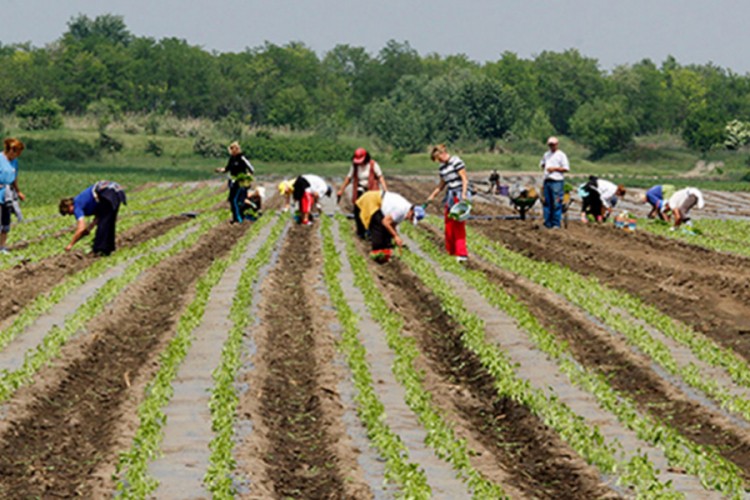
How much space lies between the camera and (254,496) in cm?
666

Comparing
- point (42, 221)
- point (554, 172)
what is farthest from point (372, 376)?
point (42, 221)

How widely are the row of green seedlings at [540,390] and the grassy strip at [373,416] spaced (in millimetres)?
1013

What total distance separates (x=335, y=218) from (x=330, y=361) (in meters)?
15.4

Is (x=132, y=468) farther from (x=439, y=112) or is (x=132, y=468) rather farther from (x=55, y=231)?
(x=439, y=112)

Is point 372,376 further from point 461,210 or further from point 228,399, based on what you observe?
point 461,210

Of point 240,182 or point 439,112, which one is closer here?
point 240,182

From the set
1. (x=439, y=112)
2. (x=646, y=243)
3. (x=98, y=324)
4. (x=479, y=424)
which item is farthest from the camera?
(x=439, y=112)

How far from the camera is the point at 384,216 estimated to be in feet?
54.9

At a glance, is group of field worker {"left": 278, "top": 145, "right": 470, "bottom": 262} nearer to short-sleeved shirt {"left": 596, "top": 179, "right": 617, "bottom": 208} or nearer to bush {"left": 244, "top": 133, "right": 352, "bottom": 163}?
short-sleeved shirt {"left": 596, "top": 179, "right": 617, "bottom": 208}

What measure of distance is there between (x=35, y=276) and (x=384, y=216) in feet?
15.1

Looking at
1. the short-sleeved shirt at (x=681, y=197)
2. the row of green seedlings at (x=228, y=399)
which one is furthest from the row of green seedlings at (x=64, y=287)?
the short-sleeved shirt at (x=681, y=197)

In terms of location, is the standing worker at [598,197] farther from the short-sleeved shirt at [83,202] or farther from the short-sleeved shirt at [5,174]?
the short-sleeved shirt at [5,174]

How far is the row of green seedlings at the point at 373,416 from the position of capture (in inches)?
270

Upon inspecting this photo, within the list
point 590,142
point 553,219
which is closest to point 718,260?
point 553,219
